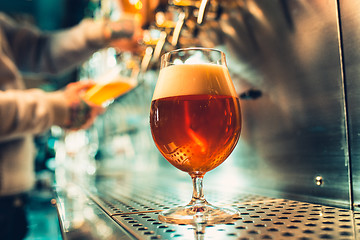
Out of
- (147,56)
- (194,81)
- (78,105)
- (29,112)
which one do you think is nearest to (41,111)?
(29,112)

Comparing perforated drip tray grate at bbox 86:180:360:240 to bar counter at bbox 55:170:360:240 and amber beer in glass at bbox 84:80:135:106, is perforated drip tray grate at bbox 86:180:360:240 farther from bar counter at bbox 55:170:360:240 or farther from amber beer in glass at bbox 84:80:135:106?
amber beer in glass at bbox 84:80:135:106

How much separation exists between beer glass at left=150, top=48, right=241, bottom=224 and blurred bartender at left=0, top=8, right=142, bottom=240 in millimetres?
400

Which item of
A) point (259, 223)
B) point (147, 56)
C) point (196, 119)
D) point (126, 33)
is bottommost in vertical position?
point (259, 223)

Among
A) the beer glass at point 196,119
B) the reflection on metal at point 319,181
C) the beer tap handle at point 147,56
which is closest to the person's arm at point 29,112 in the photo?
the beer tap handle at point 147,56

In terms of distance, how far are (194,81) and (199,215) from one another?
0.77 ft

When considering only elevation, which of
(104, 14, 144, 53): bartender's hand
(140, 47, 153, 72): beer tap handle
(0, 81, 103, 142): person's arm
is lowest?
(0, 81, 103, 142): person's arm

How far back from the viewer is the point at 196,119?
0.56 m

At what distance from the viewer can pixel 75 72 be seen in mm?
4492

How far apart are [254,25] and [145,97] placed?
1.08 metres

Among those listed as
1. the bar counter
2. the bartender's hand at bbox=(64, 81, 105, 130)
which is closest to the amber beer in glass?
the bartender's hand at bbox=(64, 81, 105, 130)

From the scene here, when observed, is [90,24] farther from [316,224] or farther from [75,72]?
[75,72]

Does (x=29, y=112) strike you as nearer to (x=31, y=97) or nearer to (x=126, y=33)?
(x=31, y=97)

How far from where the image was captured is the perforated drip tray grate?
44cm

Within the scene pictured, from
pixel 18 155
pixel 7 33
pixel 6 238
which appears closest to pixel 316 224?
pixel 6 238
